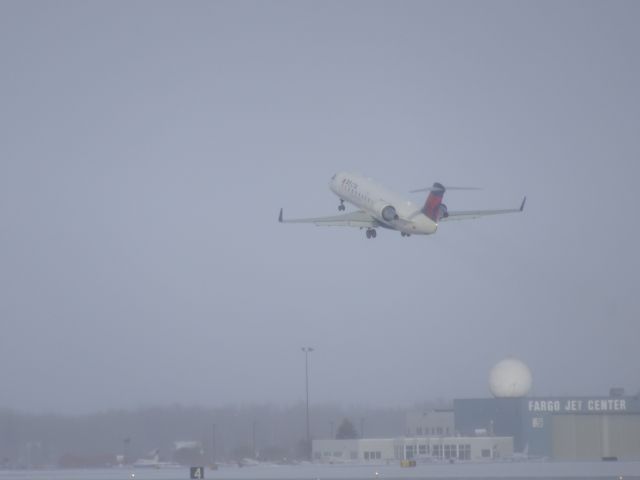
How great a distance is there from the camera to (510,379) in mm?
156000

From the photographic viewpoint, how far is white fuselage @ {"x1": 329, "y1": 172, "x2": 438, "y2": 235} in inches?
4126

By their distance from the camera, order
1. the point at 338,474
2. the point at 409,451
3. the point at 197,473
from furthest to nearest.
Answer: the point at 409,451
the point at 338,474
the point at 197,473

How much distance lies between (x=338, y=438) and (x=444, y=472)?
47478mm

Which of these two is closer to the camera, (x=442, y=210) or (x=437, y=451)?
(x=442, y=210)

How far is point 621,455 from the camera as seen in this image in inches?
5807

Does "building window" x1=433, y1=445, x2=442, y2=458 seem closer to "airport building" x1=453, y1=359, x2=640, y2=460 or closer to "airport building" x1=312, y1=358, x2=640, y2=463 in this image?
"airport building" x1=312, y1=358, x2=640, y2=463

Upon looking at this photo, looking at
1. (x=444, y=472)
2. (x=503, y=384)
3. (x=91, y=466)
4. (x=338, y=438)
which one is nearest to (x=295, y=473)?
(x=444, y=472)

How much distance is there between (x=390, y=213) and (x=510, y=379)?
55.3m

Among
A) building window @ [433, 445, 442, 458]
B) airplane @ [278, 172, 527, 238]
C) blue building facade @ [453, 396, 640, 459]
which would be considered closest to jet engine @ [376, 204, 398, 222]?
airplane @ [278, 172, 527, 238]

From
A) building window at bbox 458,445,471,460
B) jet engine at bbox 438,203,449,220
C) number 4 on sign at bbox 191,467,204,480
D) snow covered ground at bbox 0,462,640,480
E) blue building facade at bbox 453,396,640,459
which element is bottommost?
snow covered ground at bbox 0,462,640,480

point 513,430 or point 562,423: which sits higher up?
point 562,423

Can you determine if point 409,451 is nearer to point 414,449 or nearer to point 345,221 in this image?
point 414,449

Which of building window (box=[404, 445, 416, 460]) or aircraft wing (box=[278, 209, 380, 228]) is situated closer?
aircraft wing (box=[278, 209, 380, 228])

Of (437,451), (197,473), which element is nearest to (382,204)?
(197,473)
